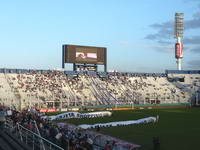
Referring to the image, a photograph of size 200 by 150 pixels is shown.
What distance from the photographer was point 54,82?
74875 millimetres

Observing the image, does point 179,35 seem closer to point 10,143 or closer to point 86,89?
point 86,89

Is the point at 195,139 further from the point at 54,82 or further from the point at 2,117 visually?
the point at 54,82

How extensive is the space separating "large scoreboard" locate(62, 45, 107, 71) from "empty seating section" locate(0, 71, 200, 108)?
319 centimetres

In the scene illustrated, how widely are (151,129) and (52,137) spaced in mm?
15258

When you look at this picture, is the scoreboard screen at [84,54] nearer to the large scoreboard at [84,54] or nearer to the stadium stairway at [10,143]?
the large scoreboard at [84,54]

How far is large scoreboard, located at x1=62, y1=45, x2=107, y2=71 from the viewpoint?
79500 mm

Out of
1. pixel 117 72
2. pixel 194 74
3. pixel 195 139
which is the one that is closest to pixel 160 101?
pixel 117 72

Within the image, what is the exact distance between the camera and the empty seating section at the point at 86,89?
219ft

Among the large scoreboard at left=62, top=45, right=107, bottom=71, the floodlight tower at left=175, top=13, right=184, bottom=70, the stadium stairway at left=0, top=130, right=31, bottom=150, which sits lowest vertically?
the stadium stairway at left=0, top=130, right=31, bottom=150

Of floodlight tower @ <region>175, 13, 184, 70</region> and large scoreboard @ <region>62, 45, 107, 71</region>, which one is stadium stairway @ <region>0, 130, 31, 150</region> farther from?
floodlight tower @ <region>175, 13, 184, 70</region>

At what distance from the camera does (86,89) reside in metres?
75.8

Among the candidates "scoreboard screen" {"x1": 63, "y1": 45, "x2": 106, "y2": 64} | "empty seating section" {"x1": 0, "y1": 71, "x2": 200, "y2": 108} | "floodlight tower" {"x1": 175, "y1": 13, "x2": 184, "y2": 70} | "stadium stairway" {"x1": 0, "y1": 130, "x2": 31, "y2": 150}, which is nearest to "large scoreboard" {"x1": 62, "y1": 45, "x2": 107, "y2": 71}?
"scoreboard screen" {"x1": 63, "y1": 45, "x2": 106, "y2": 64}

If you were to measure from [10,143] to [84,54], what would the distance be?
209 ft

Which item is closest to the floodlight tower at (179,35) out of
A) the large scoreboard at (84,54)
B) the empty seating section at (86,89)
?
the empty seating section at (86,89)
